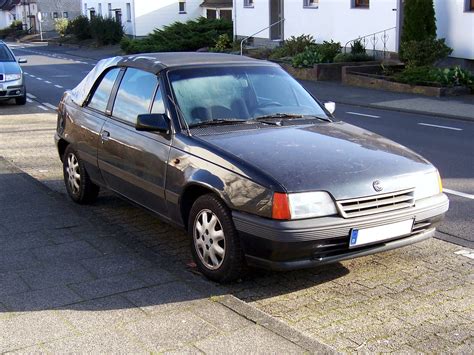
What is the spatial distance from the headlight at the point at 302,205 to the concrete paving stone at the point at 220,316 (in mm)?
700

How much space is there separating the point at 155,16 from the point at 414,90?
1518 inches

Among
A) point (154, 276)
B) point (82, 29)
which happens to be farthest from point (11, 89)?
point (82, 29)

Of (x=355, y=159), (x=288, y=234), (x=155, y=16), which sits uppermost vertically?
(x=155, y=16)

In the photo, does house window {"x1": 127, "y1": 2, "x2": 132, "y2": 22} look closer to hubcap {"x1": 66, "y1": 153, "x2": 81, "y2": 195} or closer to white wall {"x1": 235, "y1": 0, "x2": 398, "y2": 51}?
white wall {"x1": 235, "y1": 0, "x2": 398, "y2": 51}

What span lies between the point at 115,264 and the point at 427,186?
8.15 ft

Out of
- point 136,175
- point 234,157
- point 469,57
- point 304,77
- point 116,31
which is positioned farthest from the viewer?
point 116,31

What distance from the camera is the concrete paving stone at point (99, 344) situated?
3.89 meters

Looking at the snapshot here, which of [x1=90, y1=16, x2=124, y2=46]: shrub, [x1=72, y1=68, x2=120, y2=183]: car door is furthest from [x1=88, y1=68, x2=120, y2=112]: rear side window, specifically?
[x1=90, y1=16, x2=124, y2=46]: shrub

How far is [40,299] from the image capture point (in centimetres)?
470

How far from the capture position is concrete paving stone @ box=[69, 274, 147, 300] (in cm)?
480

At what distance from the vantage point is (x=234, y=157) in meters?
4.95

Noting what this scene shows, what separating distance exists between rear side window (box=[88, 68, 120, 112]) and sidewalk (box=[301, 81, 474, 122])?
32.6ft

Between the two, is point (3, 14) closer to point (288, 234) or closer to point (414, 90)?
point (414, 90)

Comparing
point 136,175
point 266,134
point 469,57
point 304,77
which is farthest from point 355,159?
point 304,77
